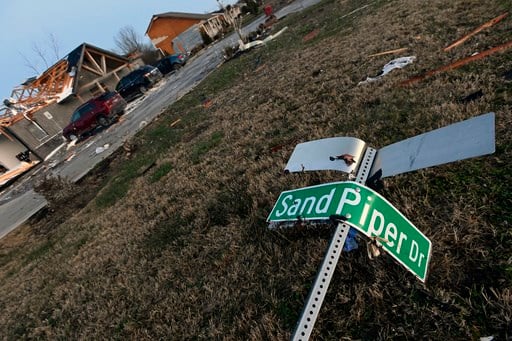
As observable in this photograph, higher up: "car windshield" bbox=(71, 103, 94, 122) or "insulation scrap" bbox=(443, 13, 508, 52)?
"car windshield" bbox=(71, 103, 94, 122)

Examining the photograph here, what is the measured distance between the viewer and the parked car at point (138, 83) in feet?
87.4

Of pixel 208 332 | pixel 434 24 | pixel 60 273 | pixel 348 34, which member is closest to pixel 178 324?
pixel 208 332

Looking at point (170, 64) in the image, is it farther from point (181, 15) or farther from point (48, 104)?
point (181, 15)

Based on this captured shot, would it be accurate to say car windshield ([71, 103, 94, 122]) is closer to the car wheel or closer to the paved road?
the car wheel

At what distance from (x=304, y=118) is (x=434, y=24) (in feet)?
14.8

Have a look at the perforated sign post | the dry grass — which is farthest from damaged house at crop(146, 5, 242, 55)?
the perforated sign post

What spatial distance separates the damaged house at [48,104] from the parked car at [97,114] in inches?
215

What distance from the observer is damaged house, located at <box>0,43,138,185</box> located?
24.9 m

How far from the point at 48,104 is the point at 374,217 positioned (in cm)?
3200

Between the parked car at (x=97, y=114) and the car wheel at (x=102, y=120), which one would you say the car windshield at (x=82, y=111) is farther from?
the car wheel at (x=102, y=120)

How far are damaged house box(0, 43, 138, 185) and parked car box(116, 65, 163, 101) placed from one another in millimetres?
5047

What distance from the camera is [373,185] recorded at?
5.63ft

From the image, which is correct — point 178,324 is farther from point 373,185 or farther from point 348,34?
point 348,34

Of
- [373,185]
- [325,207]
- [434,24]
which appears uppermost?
[325,207]
